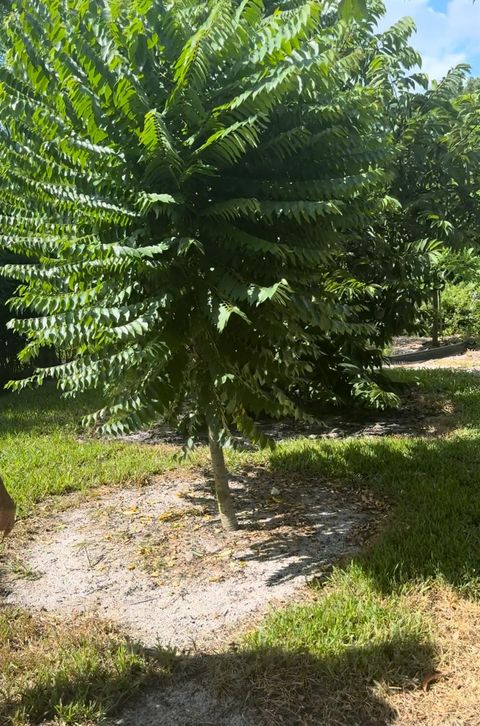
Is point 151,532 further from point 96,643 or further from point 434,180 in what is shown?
point 434,180

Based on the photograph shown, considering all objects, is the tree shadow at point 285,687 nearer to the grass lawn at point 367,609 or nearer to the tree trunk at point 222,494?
the grass lawn at point 367,609

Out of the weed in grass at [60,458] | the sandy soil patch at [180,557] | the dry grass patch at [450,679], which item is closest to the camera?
the dry grass patch at [450,679]

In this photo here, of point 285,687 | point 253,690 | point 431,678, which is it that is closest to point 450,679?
point 431,678

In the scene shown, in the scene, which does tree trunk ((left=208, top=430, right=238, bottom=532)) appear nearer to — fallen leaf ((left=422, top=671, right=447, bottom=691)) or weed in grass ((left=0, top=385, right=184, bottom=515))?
weed in grass ((left=0, top=385, right=184, bottom=515))

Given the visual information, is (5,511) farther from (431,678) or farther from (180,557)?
(431,678)

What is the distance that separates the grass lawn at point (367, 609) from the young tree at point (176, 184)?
3.72 feet

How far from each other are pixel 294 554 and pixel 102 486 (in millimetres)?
2391

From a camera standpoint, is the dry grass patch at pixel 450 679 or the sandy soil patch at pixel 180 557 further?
the sandy soil patch at pixel 180 557

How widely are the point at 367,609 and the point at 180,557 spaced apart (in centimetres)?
150

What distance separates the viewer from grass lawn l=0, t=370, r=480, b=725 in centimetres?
285

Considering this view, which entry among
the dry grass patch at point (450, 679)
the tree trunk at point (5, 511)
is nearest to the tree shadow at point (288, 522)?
the dry grass patch at point (450, 679)

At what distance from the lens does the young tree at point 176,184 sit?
3.32m

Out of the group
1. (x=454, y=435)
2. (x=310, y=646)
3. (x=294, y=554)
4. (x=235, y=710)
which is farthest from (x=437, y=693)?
(x=454, y=435)

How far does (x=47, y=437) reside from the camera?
796 centimetres
